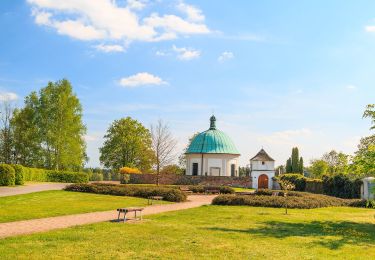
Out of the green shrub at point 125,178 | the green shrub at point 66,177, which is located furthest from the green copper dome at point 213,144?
the green shrub at point 66,177

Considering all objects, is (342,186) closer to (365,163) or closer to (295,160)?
(365,163)

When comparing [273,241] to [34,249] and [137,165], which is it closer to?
[34,249]

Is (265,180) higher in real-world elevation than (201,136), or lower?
lower

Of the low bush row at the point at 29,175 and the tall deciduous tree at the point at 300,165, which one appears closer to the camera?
the low bush row at the point at 29,175

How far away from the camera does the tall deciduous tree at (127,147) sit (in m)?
67.2

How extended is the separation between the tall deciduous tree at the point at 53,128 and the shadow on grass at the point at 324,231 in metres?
40.9

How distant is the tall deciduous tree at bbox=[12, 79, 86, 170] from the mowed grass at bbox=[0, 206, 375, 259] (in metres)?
39.2

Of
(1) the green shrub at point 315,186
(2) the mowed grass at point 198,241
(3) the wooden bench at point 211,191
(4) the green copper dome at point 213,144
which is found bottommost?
(2) the mowed grass at point 198,241

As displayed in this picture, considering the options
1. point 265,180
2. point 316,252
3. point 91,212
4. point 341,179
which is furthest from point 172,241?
point 265,180

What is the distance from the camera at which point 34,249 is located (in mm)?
9766

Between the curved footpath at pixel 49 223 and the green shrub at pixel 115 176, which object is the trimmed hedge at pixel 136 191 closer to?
the curved footpath at pixel 49 223

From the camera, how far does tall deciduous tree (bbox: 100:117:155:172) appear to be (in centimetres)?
6719

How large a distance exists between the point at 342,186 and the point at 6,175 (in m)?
29.5

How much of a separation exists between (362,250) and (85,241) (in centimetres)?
768
